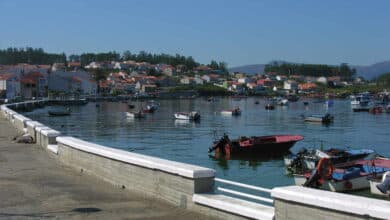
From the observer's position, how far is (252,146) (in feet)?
142

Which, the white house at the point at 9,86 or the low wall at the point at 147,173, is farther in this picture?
the white house at the point at 9,86

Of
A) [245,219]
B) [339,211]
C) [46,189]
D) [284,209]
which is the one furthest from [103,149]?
[339,211]

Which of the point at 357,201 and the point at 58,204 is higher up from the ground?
the point at 357,201

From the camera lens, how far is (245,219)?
8875mm

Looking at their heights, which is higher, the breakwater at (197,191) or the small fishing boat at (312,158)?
the breakwater at (197,191)

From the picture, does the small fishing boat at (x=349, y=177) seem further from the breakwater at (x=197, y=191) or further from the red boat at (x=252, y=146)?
the red boat at (x=252, y=146)

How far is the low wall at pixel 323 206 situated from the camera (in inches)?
271

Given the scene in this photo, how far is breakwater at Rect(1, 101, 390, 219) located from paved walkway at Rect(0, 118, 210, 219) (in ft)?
0.74

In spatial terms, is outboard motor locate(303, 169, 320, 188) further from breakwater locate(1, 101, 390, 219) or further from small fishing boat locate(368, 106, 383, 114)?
small fishing boat locate(368, 106, 383, 114)

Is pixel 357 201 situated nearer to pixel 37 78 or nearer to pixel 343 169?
pixel 343 169

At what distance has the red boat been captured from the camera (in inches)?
1681

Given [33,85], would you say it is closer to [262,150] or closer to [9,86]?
[9,86]

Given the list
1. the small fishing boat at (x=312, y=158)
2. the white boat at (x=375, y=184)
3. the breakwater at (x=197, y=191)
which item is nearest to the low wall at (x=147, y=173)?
the breakwater at (x=197, y=191)

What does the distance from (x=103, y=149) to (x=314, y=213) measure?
7.08 metres
